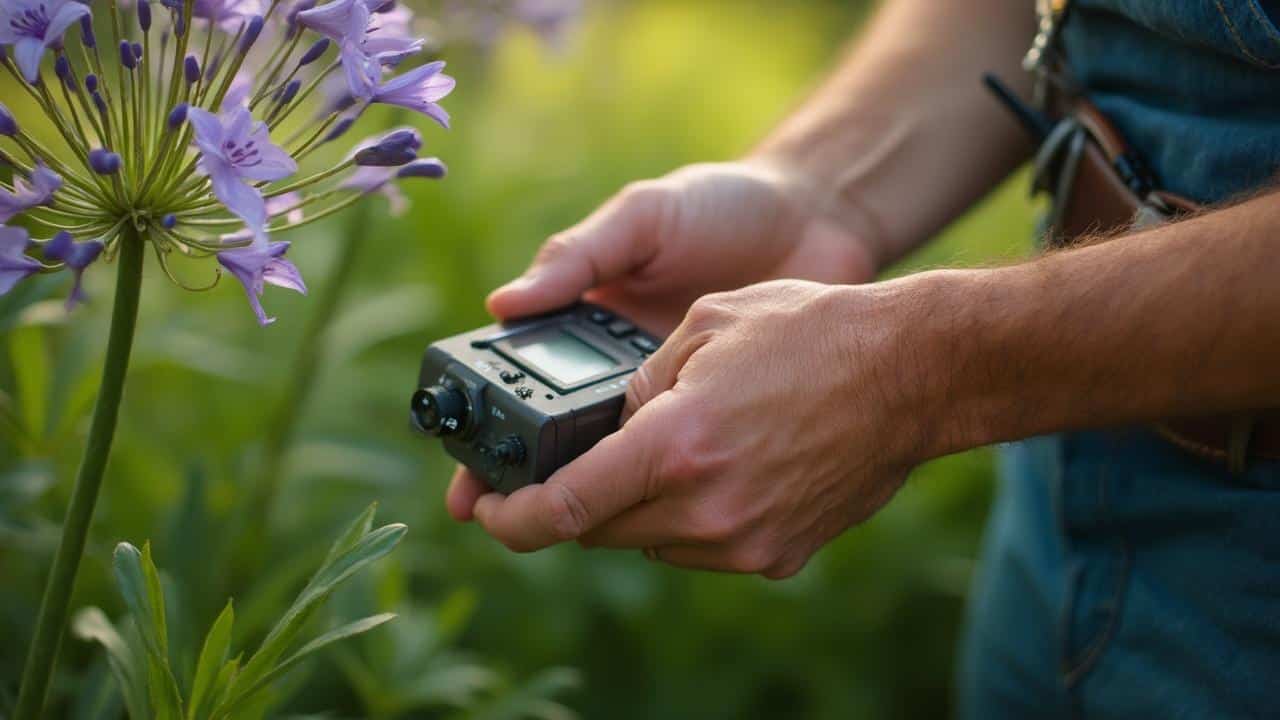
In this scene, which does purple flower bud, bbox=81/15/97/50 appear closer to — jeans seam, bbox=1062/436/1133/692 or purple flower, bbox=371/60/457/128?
purple flower, bbox=371/60/457/128

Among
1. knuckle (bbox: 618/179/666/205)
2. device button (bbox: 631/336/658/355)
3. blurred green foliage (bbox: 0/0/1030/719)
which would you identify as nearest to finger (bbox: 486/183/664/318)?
knuckle (bbox: 618/179/666/205)

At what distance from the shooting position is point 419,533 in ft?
8.37

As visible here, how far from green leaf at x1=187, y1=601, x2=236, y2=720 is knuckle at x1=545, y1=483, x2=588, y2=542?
0.35 m

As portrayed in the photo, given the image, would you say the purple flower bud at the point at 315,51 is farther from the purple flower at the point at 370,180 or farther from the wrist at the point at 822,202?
the wrist at the point at 822,202

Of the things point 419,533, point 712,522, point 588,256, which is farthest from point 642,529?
point 419,533

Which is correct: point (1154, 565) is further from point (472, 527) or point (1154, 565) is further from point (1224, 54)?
point (472, 527)

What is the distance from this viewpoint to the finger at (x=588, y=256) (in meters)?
1.60

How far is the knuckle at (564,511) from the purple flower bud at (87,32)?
25.1 inches

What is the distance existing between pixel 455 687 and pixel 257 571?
0.58 m

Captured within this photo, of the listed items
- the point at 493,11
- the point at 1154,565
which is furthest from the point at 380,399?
the point at 1154,565

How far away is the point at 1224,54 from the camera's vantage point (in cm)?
137

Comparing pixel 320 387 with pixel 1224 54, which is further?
pixel 320 387

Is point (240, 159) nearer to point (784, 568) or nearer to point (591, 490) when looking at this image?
point (591, 490)

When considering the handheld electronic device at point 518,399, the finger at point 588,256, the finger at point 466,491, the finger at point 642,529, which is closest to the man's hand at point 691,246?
the finger at point 588,256
